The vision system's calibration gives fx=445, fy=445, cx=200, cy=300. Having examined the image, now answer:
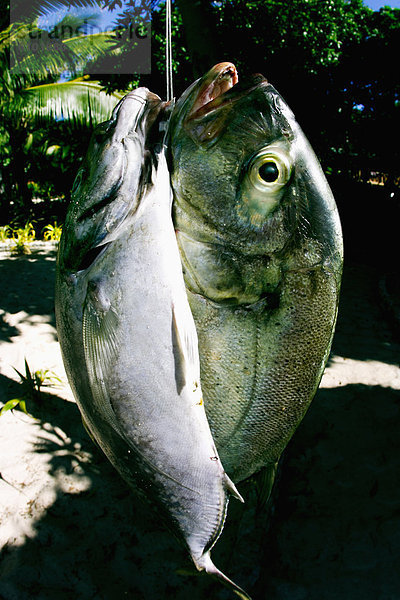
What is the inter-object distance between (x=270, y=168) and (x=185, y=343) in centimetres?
41

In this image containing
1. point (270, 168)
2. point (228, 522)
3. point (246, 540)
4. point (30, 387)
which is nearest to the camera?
point (270, 168)

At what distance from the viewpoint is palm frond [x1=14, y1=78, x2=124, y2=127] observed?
10.3m

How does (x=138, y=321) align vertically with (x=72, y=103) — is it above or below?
below

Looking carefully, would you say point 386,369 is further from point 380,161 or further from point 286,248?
point 380,161

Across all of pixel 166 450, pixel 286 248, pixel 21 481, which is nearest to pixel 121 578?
pixel 21 481

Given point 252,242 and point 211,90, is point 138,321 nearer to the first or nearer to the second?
point 252,242

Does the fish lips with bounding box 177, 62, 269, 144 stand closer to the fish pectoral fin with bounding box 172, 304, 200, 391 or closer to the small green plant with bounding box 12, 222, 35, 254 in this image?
the fish pectoral fin with bounding box 172, 304, 200, 391

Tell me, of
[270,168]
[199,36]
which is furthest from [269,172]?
[199,36]

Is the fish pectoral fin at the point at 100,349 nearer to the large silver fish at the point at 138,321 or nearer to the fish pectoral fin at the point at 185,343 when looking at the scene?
the large silver fish at the point at 138,321

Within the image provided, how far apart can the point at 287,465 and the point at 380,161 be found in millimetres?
8510

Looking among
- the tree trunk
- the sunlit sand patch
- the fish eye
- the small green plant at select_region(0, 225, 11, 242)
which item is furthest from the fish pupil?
the small green plant at select_region(0, 225, 11, 242)

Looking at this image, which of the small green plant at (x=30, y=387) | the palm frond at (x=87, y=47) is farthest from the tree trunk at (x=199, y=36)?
the palm frond at (x=87, y=47)

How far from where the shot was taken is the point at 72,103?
10414 millimetres

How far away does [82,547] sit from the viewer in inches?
124
